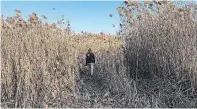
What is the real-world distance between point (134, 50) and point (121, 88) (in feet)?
4.89

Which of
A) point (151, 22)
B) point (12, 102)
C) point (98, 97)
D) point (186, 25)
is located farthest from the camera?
point (151, 22)

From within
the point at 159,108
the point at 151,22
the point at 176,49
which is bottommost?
the point at 159,108

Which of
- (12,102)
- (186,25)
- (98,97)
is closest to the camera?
(12,102)

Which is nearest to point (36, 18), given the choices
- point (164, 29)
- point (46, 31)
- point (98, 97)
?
point (46, 31)

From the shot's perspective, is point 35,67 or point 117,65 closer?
point 35,67

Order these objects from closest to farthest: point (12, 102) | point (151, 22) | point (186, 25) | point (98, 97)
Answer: point (12, 102), point (98, 97), point (186, 25), point (151, 22)

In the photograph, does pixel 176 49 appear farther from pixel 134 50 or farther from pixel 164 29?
pixel 134 50

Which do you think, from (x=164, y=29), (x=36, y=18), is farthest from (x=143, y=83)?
(x=36, y=18)

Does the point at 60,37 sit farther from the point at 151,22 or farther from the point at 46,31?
the point at 151,22

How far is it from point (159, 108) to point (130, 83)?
0.94 metres

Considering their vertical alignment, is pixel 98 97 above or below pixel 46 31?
below

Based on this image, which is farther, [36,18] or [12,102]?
[36,18]

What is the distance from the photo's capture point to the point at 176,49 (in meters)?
8.50

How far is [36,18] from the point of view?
8609 millimetres
